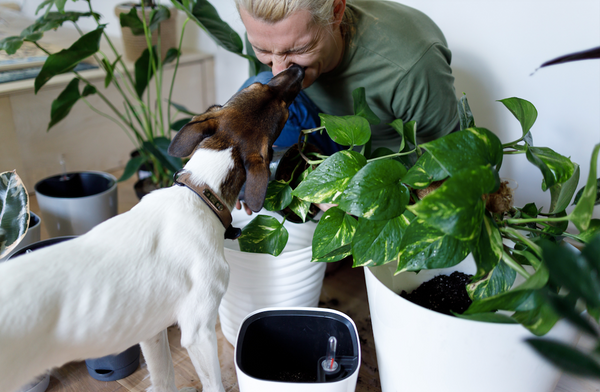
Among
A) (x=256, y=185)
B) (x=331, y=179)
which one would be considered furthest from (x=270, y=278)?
(x=331, y=179)

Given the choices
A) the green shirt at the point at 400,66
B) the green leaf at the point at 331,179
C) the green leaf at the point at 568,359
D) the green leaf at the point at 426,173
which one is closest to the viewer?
the green leaf at the point at 568,359

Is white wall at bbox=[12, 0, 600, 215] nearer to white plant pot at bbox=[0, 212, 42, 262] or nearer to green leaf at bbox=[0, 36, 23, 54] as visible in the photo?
green leaf at bbox=[0, 36, 23, 54]

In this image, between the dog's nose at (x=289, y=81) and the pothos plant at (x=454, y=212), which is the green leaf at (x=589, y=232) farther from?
the dog's nose at (x=289, y=81)

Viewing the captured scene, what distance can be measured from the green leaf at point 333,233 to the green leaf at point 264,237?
0.46 feet

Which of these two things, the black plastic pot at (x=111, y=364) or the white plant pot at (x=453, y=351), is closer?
the white plant pot at (x=453, y=351)

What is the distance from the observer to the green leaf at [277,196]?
93 centimetres

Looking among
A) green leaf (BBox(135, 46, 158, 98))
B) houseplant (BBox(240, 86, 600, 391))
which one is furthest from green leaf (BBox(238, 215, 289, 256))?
green leaf (BBox(135, 46, 158, 98))

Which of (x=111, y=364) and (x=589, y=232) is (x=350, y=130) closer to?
(x=589, y=232)

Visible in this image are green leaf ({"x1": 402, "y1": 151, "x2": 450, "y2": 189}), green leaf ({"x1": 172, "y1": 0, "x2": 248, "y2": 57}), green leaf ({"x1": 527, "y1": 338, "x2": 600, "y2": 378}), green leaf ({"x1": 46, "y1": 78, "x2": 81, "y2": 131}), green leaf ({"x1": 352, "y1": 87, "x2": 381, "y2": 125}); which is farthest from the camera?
green leaf ({"x1": 46, "y1": 78, "x2": 81, "y2": 131})

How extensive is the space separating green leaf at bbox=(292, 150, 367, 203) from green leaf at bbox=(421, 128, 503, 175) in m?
0.16

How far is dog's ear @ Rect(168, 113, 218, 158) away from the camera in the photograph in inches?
35.9

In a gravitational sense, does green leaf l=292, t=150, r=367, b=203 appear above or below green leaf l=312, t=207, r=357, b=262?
above

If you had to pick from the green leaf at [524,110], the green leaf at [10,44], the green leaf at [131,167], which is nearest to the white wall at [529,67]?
the green leaf at [524,110]

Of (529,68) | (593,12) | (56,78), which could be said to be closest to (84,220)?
(56,78)
